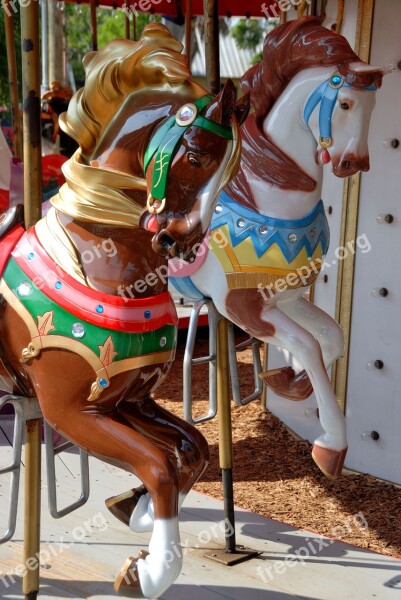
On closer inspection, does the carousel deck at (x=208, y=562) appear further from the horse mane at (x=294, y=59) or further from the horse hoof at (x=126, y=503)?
the horse mane at (x=294, y=59)

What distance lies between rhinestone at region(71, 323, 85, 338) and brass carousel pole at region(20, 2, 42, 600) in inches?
15.1

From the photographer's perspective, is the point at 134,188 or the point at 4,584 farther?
the point at 4,584

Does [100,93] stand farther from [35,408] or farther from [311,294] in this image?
[311,294]

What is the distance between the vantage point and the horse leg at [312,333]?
115 inches

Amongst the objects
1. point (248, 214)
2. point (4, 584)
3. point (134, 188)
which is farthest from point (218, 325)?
point (134, 188)

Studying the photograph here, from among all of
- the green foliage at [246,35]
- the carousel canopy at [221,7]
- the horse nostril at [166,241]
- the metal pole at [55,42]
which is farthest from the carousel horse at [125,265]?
the green foliage at [246,35]

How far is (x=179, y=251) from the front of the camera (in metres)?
1.72

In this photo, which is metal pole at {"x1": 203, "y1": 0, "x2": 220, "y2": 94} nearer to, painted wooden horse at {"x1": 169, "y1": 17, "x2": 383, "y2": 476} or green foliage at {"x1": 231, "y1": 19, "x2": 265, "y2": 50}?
painted wooden horse at {"x1": 169, "y1": 17, "x2": 383, "y2": 476}

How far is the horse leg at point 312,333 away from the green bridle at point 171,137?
133cm

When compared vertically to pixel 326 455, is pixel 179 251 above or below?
above

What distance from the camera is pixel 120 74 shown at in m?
1.81

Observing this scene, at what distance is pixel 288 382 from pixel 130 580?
4.00 feet

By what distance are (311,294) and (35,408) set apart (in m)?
2.55

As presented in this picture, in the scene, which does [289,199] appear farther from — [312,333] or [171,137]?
[171,137]
